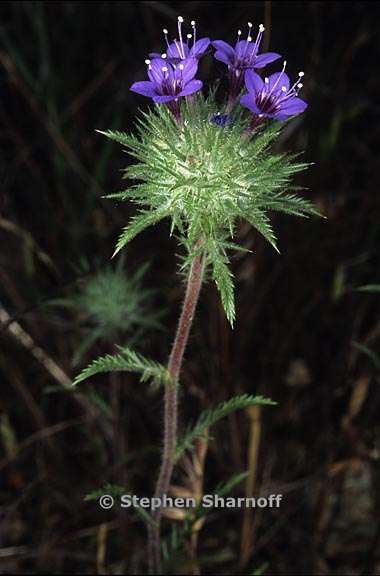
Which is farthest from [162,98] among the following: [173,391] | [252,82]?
[173,391]

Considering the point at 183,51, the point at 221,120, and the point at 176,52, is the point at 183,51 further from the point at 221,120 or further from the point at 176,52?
the point at 221,120

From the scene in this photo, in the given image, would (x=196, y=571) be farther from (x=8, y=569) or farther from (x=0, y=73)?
(x=0, y=73)

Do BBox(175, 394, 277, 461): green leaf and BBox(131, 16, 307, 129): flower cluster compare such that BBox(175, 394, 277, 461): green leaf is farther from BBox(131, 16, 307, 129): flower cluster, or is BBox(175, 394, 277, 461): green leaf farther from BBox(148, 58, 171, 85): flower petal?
BBox(148, 58, 171, 85): flower petal

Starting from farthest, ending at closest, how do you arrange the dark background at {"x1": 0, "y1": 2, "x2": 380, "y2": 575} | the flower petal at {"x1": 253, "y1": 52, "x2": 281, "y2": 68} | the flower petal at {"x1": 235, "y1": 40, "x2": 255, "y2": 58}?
Answer: the dark background at {"x1": 0, "y1": 2, "x2": 380, "y2": 575}, the flower petal at {"x1": 235, "y1": 40, "x2": 255, "y2": 58}, the flower petal at {"x1": 253, "y1": 52, "x2": 281, "y2": 68}

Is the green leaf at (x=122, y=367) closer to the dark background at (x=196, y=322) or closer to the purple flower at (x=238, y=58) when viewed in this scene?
the dark background at (x=196, y=322)

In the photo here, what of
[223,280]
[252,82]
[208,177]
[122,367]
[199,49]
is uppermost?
[199,49]

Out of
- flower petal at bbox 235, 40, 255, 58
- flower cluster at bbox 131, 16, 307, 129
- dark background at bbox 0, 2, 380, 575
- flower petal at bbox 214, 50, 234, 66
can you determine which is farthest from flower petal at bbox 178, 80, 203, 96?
dark background at bbox 0, 2, 380, 575

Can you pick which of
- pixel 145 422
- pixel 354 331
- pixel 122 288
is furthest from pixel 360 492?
pixel 122 288
